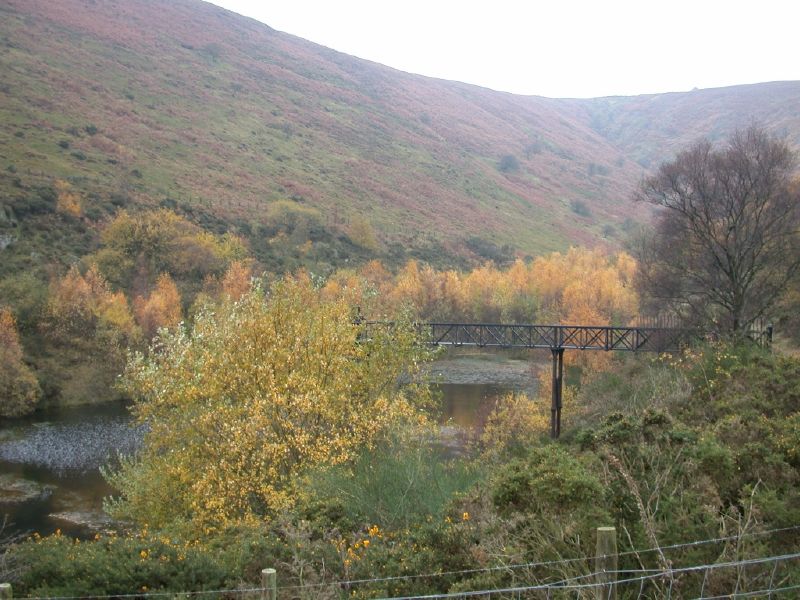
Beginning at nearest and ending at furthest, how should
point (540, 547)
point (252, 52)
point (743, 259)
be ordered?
1. point (540, 547)
2. point (743, 259)
3. point (252, 52)

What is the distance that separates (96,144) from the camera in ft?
298

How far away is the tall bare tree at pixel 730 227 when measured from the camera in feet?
89.5

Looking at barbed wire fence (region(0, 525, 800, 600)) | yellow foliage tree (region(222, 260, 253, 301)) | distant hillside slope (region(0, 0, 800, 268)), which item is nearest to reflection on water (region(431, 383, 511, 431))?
yellow foliage tree (region(222, 260, 253, 301))

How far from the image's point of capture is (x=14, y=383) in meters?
41.8

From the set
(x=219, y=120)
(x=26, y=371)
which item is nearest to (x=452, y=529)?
(x=26, y=371)

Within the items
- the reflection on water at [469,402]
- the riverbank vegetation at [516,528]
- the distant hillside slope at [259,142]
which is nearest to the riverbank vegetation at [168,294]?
the reflection on water at [469,402]

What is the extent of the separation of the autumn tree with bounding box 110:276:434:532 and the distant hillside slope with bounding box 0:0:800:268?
5679 cm

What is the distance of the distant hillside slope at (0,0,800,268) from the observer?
89.1 metres

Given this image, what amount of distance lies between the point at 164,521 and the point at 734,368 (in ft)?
48.1

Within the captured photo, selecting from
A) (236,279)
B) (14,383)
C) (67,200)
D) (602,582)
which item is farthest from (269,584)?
(67,200)

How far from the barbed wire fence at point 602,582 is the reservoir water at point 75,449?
12.6 metres

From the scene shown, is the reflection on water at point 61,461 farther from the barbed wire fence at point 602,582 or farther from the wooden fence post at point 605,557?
the wooden fence post at point 605,557

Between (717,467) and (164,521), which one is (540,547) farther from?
(164,521)

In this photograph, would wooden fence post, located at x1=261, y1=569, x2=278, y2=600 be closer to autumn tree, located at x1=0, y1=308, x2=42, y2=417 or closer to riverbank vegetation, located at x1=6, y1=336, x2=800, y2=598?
riverbank vegetation, located at x1=6, y1=336, x2=800, y2=598
